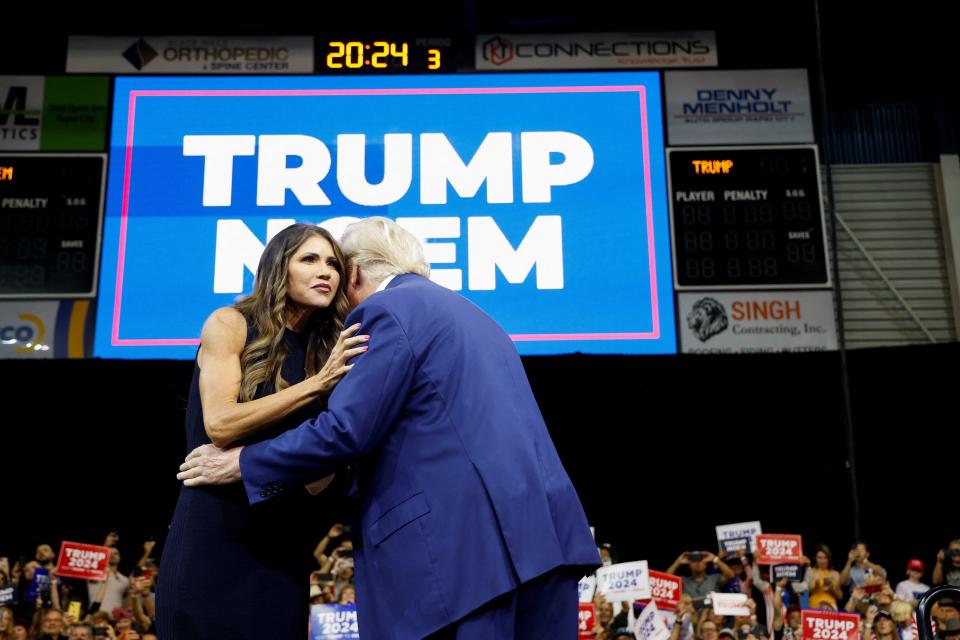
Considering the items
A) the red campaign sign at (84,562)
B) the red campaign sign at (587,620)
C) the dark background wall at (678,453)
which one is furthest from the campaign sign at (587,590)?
the red campaign sign at (84,562)

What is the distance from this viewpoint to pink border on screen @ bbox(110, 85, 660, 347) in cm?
781

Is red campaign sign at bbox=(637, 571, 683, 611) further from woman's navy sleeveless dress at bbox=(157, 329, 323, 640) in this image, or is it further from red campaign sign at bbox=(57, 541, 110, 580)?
woman's navy sleeveless dress at bbox=(157, 329, 323, 640)

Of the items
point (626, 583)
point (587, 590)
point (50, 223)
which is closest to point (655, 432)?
point (626, 583)

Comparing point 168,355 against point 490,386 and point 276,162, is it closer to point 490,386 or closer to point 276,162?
point 276,162

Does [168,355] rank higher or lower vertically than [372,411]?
higher

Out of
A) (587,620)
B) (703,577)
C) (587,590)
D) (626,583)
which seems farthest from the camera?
(703,577)

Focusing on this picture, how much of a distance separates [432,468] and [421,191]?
6.41 metres

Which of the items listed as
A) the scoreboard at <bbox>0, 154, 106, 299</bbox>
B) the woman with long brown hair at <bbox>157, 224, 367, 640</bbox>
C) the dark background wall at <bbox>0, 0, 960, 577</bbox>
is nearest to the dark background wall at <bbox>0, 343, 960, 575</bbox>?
the dark background wall at <bbox>0, 0, 960, 577</bbox>

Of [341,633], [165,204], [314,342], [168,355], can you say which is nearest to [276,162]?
[165,204]

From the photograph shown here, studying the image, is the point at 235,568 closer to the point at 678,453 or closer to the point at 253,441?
the point at 253,441

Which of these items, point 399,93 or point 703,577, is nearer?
point 703,577

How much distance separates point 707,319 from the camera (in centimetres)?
851

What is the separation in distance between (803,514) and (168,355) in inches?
264

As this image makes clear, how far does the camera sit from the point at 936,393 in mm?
9602
